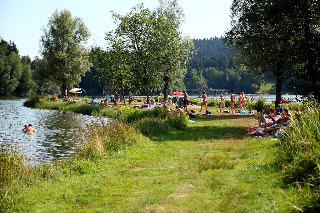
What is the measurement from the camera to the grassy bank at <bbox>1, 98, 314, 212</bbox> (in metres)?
6.35

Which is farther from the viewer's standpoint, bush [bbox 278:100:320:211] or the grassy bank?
the grassy bank

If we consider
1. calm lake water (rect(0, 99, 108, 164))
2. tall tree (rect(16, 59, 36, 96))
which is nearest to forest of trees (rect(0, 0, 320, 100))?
calm lake water (rect(0, 99, 108, 164))

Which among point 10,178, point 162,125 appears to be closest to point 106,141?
point 162,125

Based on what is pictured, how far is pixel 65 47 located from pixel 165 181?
157 ft

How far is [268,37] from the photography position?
17.5 meters

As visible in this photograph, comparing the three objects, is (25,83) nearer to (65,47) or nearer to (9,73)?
(9,73)

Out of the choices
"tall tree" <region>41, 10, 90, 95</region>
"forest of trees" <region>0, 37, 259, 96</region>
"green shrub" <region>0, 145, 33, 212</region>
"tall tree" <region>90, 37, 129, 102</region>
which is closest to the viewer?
"green shrub" <region>0, 145, 33, 212</region>

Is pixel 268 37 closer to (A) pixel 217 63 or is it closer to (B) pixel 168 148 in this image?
(B) pixel 168 148

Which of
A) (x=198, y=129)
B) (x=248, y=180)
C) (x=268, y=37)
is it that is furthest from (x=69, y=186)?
(x=268, y=37)

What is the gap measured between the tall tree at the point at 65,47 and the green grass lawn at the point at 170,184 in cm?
4220

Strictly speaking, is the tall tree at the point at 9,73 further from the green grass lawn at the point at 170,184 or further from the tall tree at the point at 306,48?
the tall tree at the point at 306,48

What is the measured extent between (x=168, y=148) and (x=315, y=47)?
816 centimetres

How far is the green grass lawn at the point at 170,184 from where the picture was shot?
634cm

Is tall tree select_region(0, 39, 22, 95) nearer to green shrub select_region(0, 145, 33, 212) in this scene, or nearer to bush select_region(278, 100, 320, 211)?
green shrub select_region(0, 145, 33, 212)
